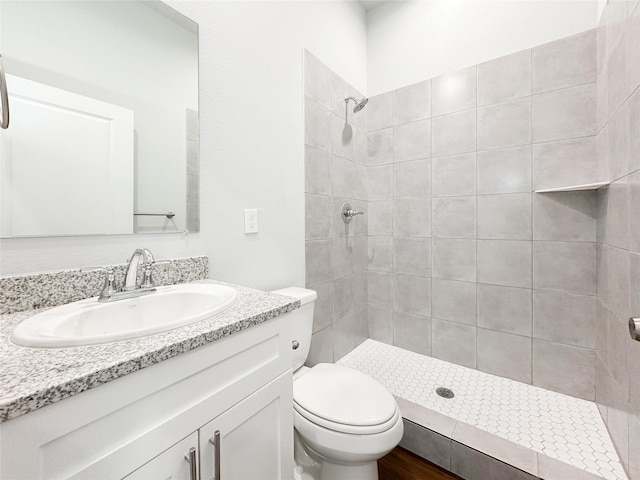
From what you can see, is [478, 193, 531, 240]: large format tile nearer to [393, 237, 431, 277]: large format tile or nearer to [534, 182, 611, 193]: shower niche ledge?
[534, 182, 611, 193]: shower niche ledge

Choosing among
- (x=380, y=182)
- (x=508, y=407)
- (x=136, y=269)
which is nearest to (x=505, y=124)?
(x=380, y=182)

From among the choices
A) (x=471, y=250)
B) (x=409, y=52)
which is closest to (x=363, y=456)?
(x=471, y=250)

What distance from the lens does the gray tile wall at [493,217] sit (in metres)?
1.51

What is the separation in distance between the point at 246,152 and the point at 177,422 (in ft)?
3.51

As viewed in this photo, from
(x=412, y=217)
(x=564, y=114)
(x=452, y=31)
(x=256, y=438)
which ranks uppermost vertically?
(x=452, y=31)

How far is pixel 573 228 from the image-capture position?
4.97 feet

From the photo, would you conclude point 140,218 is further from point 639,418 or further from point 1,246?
point 639,418

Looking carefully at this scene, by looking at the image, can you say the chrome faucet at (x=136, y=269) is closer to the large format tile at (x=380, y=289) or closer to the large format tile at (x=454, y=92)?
the large format tile at (x=380, y=289)

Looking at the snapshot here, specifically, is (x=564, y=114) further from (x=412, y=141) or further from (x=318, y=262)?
(x=318, y=262)

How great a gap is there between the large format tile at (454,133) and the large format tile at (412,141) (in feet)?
0.13

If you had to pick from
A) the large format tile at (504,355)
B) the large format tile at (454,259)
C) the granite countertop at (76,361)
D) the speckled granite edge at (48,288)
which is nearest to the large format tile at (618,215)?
the large format tile at (454,259)

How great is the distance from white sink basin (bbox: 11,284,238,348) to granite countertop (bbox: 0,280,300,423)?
1cm

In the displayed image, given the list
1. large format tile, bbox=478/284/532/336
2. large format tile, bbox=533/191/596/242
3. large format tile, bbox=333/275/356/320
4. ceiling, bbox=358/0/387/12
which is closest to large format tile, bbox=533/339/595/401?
large format tile, bbox=478/284/532/336

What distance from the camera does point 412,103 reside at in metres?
2.00
